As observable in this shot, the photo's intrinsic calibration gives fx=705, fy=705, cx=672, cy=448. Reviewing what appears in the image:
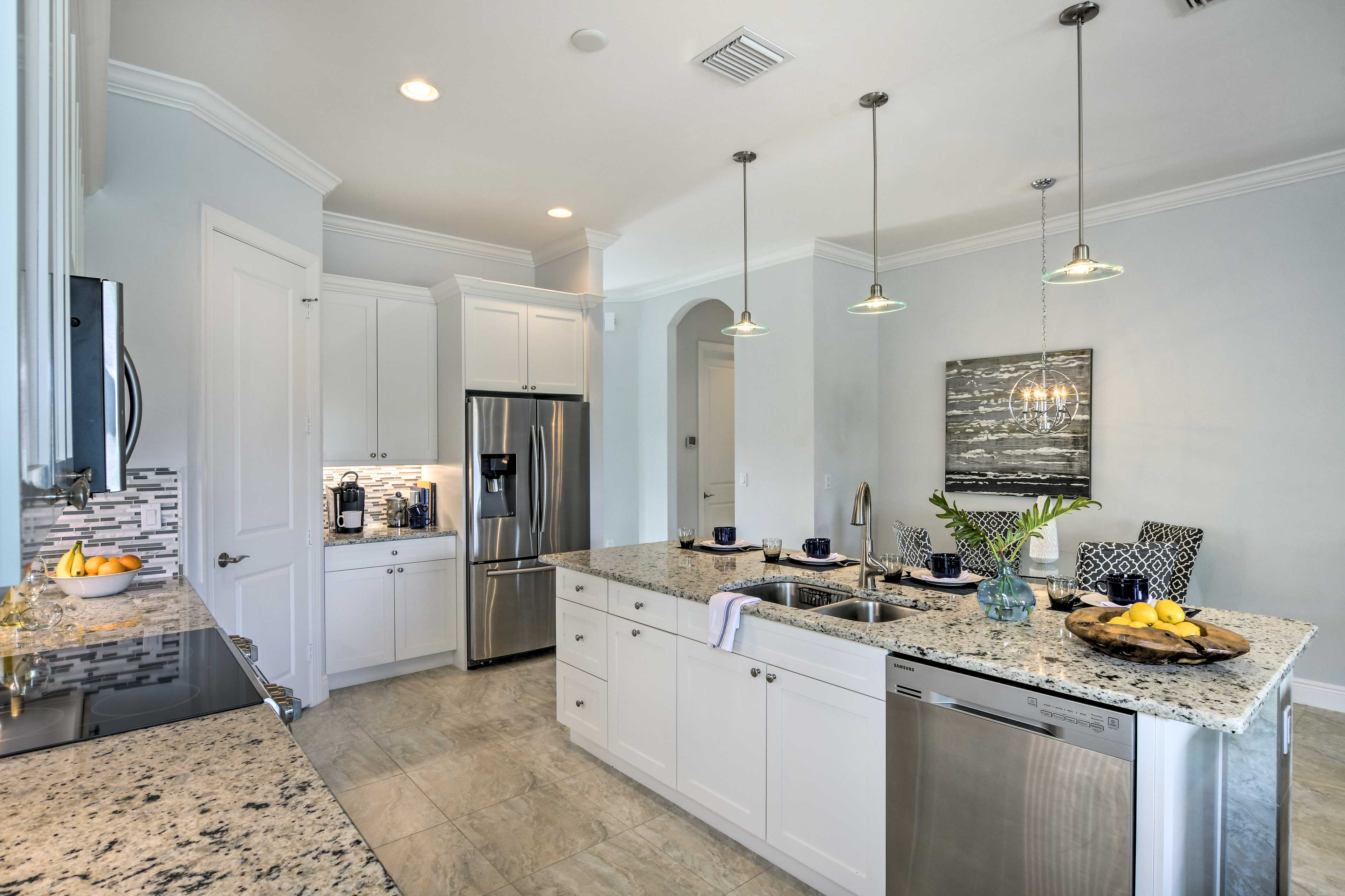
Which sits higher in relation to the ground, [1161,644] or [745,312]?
[745,312]

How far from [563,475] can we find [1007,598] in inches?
123

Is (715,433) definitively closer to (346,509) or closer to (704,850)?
(346,509)

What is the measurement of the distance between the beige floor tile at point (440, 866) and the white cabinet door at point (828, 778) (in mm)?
937

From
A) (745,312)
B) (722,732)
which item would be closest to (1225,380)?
(745,312)

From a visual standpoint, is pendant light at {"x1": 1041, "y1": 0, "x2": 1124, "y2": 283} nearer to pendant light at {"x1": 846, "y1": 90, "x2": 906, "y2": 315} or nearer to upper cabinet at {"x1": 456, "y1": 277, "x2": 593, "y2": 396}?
pendant light at {"x1": 846, "y1": 90, "x2": 906, "y2": 315}

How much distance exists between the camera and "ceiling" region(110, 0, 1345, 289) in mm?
2381

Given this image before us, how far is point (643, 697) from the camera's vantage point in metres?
2.76

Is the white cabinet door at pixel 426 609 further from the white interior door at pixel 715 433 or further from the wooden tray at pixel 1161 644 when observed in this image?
the wooden tray at pixel 1161 644

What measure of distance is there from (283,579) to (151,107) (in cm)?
209

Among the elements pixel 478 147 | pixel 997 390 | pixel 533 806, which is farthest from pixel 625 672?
pixel 997 390

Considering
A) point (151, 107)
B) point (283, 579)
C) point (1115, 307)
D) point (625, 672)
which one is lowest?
point (625, 672)

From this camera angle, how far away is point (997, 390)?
4.76 meters

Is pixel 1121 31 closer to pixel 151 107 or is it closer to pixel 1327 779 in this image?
pixel 1327 779

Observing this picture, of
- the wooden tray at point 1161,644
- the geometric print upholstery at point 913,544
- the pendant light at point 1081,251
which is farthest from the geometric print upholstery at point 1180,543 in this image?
the wooden tray at point 1161,644
